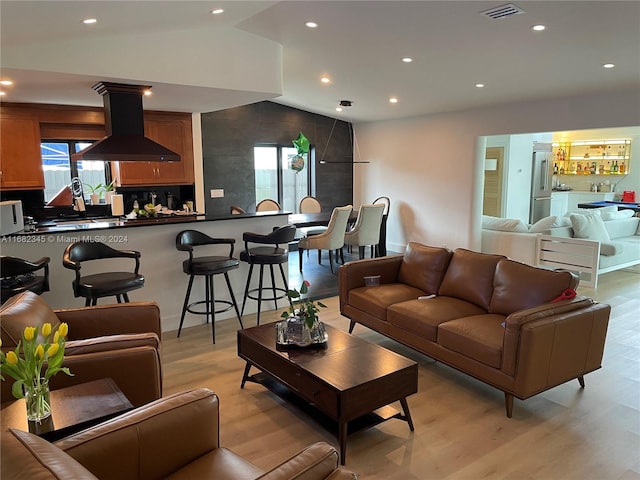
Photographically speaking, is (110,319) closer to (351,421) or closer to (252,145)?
(351,421)

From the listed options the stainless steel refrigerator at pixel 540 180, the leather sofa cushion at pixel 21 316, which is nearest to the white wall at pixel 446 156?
the stainless steel refrigerator at pixel 540 180

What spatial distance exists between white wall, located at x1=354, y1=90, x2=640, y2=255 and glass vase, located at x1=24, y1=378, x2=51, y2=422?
249 inches

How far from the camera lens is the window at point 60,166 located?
19.7 feet

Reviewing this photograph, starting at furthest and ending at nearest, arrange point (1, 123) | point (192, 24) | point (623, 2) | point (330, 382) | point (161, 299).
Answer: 1. point (1, 123)
2. point (161, 299)
3. point (192, 24)
4. point (623, 2)
5. point (330, 382)

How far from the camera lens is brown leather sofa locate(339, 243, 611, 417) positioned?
2.93 m

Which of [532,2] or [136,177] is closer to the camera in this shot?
[532,2]

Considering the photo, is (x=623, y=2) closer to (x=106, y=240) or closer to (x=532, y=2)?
(x=532, y=2)

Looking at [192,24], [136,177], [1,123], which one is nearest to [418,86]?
[192,24]

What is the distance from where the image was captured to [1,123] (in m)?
5.49

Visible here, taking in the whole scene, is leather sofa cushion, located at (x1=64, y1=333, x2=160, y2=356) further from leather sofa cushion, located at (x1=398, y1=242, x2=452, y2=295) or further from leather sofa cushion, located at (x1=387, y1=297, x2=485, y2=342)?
leather sofa cushion, located at (x1=398, y1=242, x2=452, y2=295)

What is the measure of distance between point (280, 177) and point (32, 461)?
7573 mm

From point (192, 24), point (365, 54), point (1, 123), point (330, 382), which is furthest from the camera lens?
point (1, 123)

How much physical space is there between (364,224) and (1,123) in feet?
15.8

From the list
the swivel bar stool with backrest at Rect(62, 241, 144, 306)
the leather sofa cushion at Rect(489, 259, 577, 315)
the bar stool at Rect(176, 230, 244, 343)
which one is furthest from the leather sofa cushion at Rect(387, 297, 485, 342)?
the swivel bar stool with backrest at Rect(62, 241, 144, 306)
